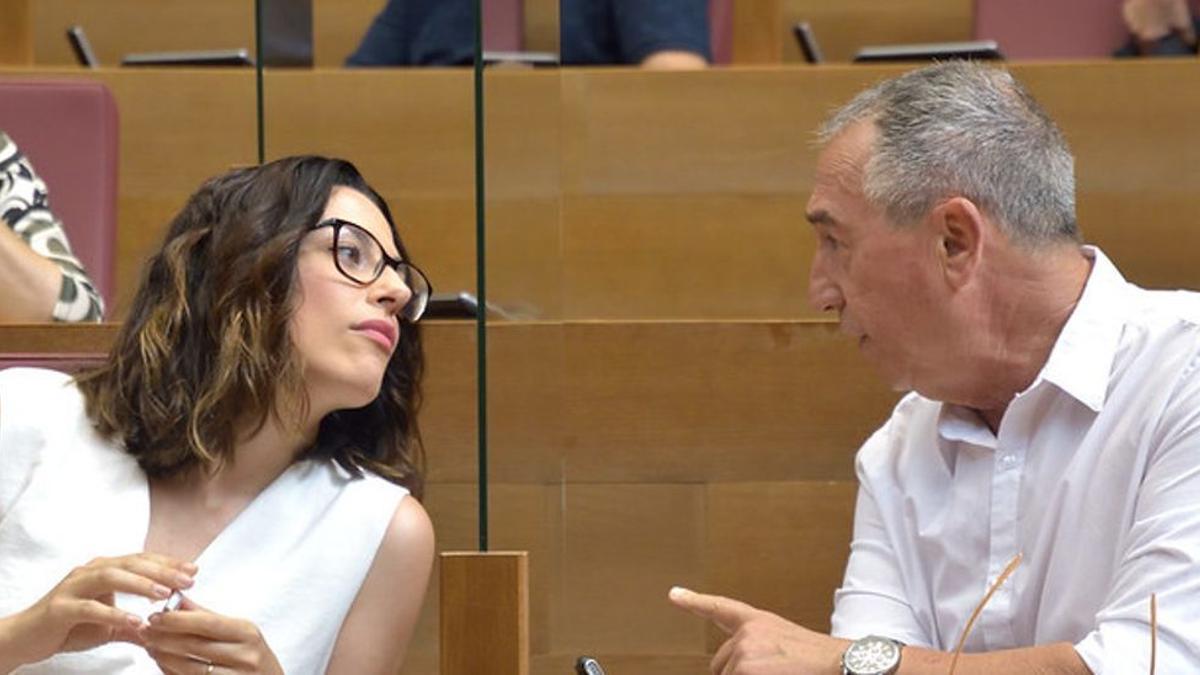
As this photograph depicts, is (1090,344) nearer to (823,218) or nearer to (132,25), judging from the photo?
(823,218)

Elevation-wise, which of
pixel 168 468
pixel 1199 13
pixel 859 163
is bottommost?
pixel 168 468

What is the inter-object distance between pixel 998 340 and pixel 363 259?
0.77 feet

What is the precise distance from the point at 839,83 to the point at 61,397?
646 millimetres

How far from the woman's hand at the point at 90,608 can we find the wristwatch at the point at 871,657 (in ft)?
0.70

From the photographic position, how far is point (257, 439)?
86 cm

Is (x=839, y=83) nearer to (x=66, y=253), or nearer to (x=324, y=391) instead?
(x=66, y=253)

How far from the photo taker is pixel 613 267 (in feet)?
4.41

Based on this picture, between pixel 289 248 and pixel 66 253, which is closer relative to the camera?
pixel 289 248

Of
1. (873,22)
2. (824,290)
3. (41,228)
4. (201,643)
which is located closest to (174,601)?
(201,643)

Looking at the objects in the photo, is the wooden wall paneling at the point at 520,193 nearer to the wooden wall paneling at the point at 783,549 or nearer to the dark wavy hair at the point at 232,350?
the dark wavy hair at the point at 232,350

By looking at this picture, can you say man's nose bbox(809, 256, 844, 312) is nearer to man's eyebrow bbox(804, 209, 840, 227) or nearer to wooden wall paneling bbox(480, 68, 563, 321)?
man's eyebrow bbox(804, 209, 840, 227)

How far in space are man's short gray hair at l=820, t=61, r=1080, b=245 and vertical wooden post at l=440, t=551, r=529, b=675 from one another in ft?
0.81

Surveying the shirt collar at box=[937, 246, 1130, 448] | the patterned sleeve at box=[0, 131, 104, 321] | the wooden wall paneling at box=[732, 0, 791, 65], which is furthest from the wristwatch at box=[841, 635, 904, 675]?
the wooden wall paneling at box=[732, 0, 791, 65]

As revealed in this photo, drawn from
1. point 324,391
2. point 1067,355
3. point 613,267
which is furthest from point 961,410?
point 613,267
